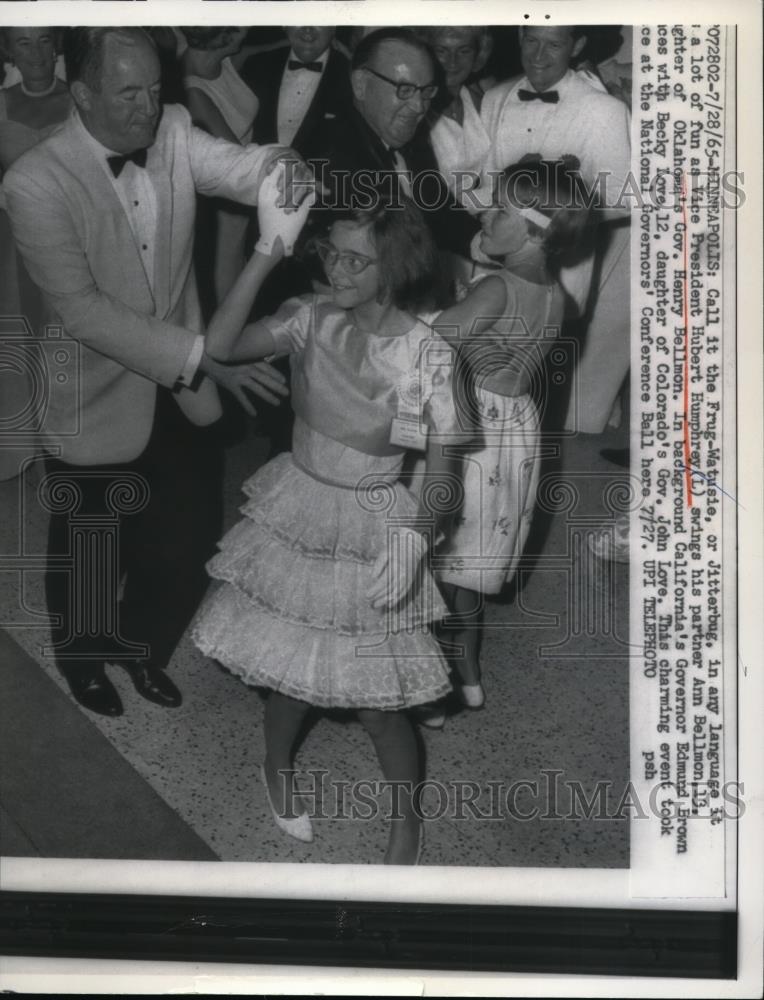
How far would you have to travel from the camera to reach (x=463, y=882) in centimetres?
170

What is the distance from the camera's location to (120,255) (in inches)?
65.9

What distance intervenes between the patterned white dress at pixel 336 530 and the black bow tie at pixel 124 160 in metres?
0.28

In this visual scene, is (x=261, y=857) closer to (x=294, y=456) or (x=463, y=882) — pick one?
(x=463, y=882)

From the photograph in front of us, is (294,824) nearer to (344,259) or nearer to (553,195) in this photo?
(344,259)

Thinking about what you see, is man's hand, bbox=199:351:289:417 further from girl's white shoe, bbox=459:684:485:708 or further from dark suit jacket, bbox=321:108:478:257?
girl's white shoe, bbox=459:684:485:708

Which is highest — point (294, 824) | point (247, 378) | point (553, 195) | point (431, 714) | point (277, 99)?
point (277, 99)

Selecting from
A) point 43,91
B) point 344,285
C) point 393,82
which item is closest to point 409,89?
point 393,82

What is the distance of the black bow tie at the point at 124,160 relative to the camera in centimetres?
167

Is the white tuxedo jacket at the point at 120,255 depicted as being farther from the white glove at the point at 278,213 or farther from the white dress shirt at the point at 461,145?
the white dress shirt at the point at 461,145

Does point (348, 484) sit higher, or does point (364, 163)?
point (364, 163)

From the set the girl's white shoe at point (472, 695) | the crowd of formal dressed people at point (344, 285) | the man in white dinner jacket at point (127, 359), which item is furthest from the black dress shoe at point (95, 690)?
the girl's white shoe at point (472, 695)

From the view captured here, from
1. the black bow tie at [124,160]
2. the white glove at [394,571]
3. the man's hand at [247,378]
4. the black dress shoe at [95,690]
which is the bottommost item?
the black dress shoe at [95,690]

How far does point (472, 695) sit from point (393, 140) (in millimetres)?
770

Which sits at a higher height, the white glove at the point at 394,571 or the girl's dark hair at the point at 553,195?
the girl's dark hair at the point at 553,195
